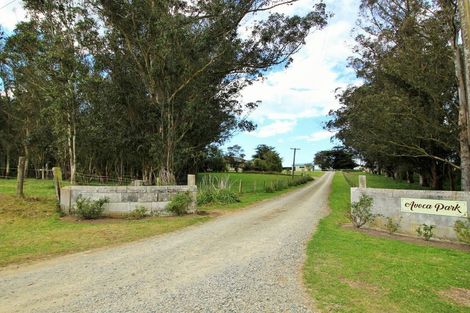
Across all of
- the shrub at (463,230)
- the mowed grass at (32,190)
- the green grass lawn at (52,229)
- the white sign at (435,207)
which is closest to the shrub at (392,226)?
the white sign at (435,207)

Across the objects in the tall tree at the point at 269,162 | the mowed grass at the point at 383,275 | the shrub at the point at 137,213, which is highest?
the tall tree at the point at 269,162

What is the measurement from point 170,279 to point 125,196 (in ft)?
22.3

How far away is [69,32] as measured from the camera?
1869 cm

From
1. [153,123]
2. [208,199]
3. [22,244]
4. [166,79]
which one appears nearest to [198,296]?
[22,244]

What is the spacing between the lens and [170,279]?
16.0 ft

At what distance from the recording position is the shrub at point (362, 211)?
9570 mm

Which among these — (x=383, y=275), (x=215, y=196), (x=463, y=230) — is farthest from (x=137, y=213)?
(x=463, y=230)

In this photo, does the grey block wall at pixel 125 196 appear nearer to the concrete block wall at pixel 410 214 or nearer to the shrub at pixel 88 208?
the shrub at pixel 88 208

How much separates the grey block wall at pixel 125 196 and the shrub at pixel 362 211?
19.1 ft

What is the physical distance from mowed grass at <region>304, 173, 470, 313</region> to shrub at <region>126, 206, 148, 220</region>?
609 centimetres

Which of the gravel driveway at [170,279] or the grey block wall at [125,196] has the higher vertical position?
the grey block wall at [125,196]

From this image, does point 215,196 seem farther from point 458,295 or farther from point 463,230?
point 458,295

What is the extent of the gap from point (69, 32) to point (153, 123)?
7.20 m

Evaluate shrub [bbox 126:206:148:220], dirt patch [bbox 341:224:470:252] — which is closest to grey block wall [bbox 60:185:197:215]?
shrub [bbox 126:206:148:220]
